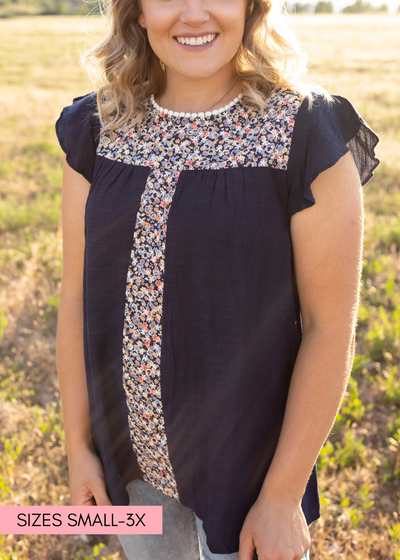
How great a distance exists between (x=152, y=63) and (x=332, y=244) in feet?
3.38

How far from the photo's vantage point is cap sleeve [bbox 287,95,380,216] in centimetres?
123

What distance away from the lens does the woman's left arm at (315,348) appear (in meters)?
1.23

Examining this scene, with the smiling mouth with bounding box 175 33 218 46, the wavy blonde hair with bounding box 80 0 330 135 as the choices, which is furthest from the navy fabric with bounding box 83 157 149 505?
the smiling mouth with bounding box 175 33 218 46

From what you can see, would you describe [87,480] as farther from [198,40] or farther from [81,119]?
[198,40]

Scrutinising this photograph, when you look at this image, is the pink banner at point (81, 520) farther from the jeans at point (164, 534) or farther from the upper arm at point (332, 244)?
the upper arm at point (332, 244)

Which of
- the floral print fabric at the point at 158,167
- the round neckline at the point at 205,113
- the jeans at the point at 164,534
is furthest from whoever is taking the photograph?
the jeans at the point at 164,534

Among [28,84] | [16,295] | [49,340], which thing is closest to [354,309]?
[49,340]

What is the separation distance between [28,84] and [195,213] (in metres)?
16.7

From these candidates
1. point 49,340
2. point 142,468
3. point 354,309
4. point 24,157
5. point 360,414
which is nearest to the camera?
point 354,309

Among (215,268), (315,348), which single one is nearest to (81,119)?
(215,268)

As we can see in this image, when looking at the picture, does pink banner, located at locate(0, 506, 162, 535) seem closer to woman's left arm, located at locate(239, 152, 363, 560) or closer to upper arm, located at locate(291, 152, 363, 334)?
woman's left arm, located at locate(239, 152, 363, 560)

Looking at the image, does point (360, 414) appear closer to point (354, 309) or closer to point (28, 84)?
point (354, 309)

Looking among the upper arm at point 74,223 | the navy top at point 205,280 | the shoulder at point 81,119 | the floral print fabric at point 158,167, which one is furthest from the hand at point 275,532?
the shoulder at point 81,119

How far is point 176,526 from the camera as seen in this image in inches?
68.7
